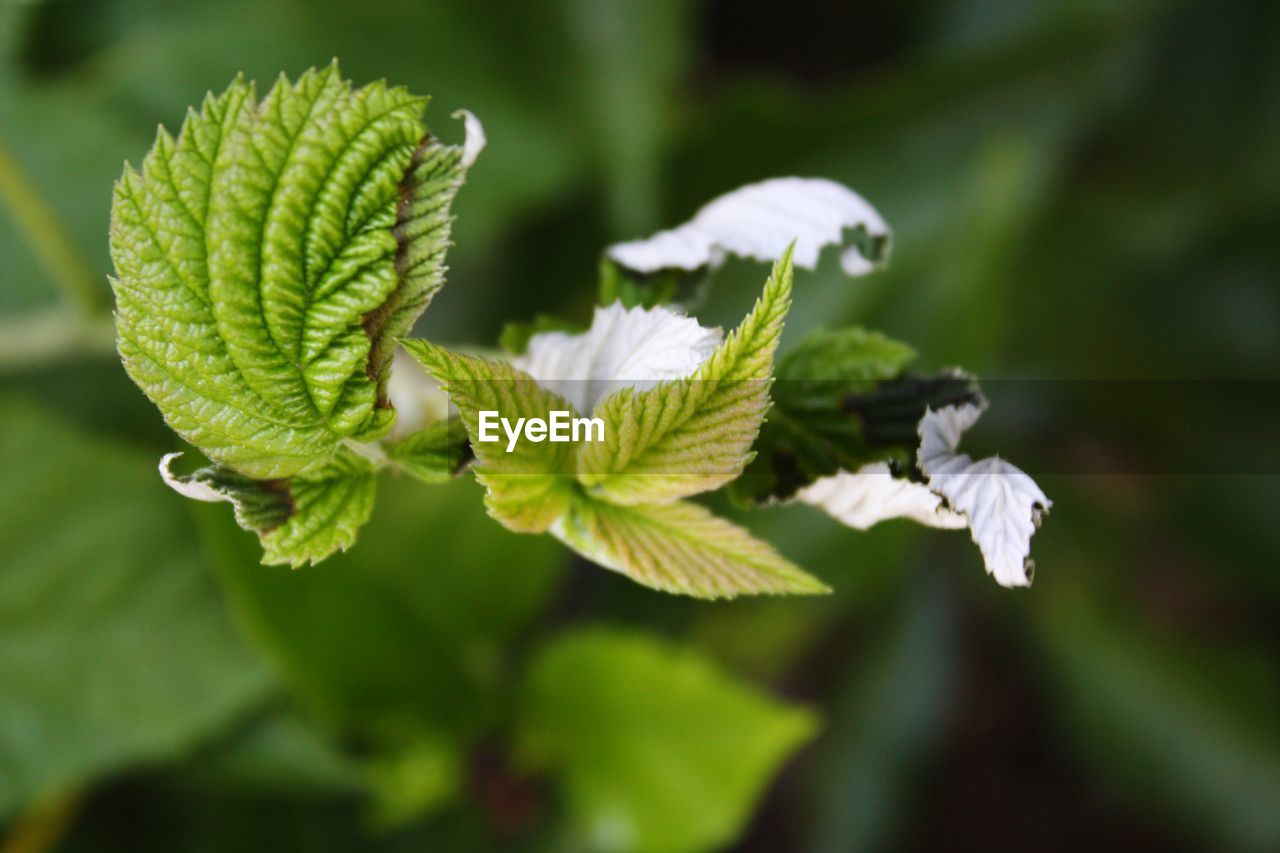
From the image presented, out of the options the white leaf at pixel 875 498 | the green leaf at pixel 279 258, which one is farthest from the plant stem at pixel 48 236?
the white leaf at pixel 875 498

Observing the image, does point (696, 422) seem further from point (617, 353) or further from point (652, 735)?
point (652, 735)

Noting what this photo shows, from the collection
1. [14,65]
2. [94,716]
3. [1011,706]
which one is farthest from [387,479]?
[1011,706]

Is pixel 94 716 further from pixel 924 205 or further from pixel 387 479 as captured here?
pixel 924 205

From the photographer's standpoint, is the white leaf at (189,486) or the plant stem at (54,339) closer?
the white leaf at (189,486)

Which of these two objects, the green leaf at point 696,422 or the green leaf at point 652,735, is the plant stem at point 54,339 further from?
the green leaf at point 696,422

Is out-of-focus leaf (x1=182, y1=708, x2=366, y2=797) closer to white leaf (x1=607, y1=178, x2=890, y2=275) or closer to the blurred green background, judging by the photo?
the blurred green background

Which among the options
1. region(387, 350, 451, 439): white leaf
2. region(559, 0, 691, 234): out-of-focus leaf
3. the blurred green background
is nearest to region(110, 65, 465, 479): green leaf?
region(387, 350, 451, 439): white leaf

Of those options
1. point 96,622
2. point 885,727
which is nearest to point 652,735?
point 96,622
